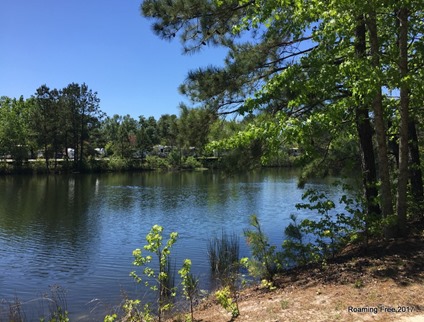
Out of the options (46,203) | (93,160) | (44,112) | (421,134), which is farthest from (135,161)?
(421,134)

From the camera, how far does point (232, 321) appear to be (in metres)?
5.00

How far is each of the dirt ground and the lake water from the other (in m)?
2.84

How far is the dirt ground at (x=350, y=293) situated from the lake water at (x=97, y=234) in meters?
2.84

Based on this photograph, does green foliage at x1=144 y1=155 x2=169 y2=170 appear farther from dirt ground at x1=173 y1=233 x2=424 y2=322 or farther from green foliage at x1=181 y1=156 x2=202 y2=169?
dirt ground at x1=173 y1=233 x2=424 y2=322

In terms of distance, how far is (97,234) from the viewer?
57.7ft

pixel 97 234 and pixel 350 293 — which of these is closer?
pixel 350 293

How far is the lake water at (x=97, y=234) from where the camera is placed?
1022 cm

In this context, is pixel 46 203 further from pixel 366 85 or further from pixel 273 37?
pixel 366 85

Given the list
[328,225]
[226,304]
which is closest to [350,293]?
[226,304]

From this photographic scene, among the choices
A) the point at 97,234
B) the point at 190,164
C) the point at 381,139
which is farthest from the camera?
the point at 190,164

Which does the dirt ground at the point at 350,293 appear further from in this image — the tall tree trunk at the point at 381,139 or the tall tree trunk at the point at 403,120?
the tall tree trunk at the point at 381,139

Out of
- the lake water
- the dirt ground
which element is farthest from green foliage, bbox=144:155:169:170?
the dirt ground

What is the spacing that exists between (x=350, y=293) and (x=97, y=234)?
1426cm

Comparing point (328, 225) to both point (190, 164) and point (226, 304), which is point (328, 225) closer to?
point (226, 304)
